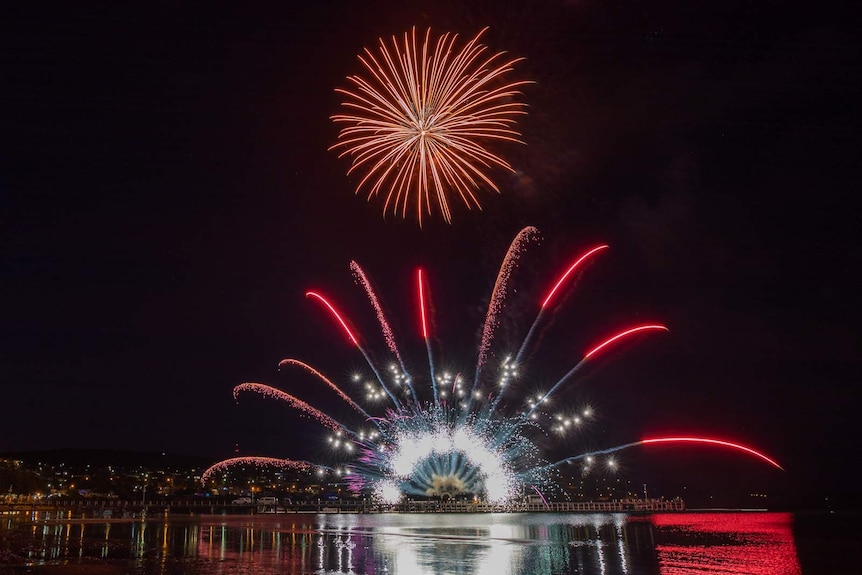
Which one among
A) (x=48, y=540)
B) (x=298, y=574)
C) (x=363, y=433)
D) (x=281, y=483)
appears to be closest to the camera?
(x=298, y=574)

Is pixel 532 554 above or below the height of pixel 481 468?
below

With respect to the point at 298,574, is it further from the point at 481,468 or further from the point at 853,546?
the point at 481,468

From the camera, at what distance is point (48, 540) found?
2536 centimetres

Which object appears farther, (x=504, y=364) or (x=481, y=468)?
(x=481, y=468)

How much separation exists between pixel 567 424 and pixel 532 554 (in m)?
24.9

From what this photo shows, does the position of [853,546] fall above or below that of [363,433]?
below

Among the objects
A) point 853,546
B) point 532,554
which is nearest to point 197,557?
point 532,554

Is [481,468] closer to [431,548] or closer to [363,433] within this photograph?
[363,433]

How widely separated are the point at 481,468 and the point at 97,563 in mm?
36675

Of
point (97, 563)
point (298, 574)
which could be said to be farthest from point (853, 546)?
point (97, 563)

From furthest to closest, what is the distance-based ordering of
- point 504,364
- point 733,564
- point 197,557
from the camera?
point 504,364 < point 197,557 < point 733,564

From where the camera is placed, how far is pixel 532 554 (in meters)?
18.7

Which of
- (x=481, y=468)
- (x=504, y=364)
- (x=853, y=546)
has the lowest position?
(x=853, y=546)

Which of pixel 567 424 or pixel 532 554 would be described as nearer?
pixel 532 554
